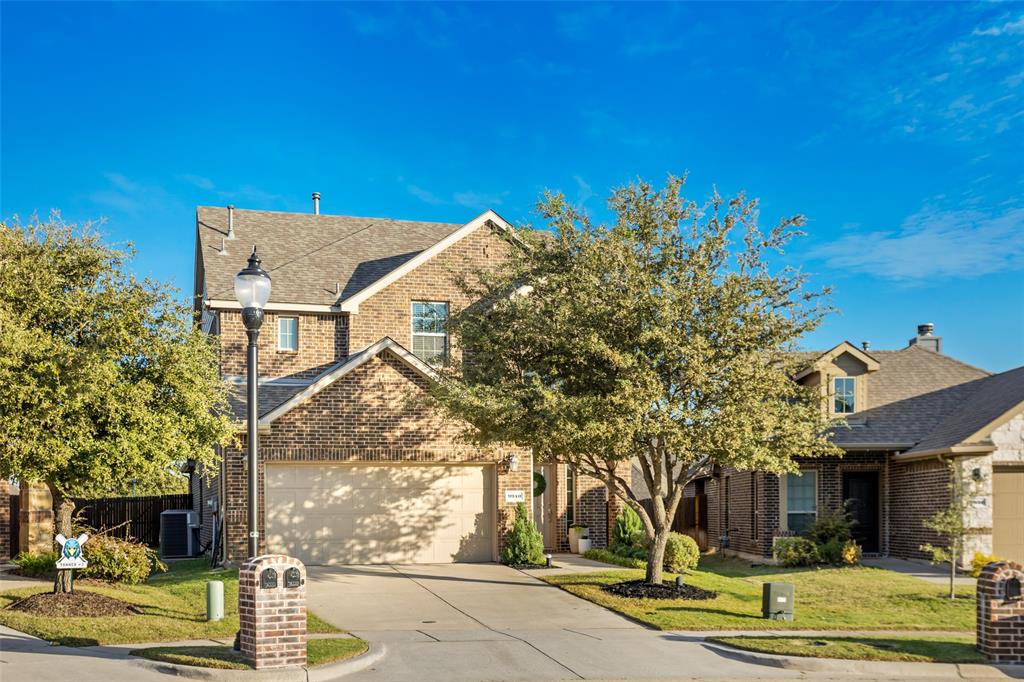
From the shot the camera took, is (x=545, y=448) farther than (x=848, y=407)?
No

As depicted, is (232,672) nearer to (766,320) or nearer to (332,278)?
(766,320)

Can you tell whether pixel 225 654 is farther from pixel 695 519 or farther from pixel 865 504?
pixel 695 519

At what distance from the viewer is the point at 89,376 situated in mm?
15789

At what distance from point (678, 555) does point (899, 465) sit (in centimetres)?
719

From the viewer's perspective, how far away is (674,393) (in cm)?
1856

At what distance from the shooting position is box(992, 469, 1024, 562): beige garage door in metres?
23.6

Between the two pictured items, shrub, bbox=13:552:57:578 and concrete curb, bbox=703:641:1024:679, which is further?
shrub, bbox=13:552:57:578

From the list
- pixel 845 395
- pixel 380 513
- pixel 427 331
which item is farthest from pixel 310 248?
pixel 845 395

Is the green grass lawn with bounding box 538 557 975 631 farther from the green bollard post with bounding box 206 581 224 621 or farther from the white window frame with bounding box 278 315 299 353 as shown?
the white window frame with bounding box 278 315 299 353

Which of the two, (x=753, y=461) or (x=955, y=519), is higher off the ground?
(x=753, y=461)

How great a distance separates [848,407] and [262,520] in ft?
49.0

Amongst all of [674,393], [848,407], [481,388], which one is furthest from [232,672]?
[848,407]

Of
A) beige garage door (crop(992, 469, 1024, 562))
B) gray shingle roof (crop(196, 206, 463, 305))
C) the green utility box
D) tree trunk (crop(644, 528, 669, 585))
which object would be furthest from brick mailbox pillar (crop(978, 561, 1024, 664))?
gray shingle roof (crop(196, 206, 463, 305))

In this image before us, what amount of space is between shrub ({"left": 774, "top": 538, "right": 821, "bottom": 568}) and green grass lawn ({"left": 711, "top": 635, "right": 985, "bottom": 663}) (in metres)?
9.07
